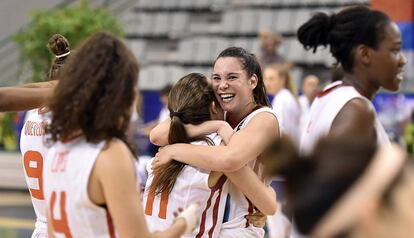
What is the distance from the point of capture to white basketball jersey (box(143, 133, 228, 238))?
3.70 meters

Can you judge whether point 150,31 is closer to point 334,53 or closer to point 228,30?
point 228,30

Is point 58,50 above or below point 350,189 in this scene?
below

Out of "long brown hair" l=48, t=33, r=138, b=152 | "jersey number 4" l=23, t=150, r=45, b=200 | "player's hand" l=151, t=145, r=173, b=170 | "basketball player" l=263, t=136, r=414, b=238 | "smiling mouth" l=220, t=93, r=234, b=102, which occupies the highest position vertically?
"basketball player" l=263, t=136, r=414, b=238

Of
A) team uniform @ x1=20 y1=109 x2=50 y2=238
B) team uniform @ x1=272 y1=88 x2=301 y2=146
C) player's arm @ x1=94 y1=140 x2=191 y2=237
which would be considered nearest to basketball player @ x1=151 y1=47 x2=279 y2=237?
team uniform @ x1=20 y1=109 x2=50 y2=238

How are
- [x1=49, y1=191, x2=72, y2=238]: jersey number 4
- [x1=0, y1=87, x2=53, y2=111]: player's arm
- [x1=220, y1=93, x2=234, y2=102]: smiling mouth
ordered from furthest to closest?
[x1=220, y1=93, x2=234, y2=102]: smiling mouth
[x1=0, y1=87, x2=53, y2=111]: player's arm
[x1=49, y1=191, x2=72, y2=238]: jersey number 4

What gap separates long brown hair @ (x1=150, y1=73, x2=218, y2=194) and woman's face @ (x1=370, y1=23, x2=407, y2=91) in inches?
28.5

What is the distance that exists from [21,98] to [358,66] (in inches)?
53.9

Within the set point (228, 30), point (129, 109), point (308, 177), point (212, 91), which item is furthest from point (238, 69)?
point (228, 30)

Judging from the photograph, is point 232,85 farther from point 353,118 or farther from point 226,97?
Result: point 353,118

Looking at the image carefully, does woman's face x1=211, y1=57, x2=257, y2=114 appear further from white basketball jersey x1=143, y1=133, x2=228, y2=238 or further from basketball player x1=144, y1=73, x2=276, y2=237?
white basketball jersey x1=143, y1=133, x2=228, y2=238

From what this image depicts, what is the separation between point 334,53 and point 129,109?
130 cm

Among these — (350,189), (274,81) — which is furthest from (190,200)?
(274,81)

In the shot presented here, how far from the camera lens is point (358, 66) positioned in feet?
12.2

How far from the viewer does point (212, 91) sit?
13.0ft
